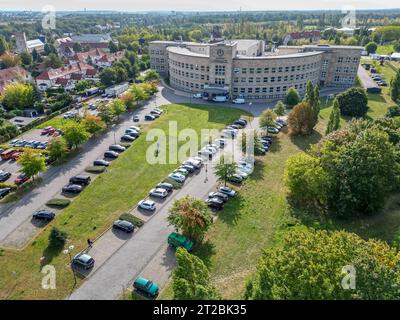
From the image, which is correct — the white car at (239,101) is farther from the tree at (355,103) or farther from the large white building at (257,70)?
the tree at (355,103)

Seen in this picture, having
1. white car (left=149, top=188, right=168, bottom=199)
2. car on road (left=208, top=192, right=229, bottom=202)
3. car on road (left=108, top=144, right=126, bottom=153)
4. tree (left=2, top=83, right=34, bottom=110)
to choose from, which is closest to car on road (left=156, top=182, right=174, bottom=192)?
white car (left=149, top=188, right=168, bottom=199)

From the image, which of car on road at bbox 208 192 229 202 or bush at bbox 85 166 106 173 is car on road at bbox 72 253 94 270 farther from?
bush at bbox 85 166 106 173

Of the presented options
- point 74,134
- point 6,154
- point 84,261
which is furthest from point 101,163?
point 84,261

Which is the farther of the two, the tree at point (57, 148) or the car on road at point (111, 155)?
the car on road at point (111, 155)

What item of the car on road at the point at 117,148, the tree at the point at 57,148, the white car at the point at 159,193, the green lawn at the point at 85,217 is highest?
the tree at the point at 57,148

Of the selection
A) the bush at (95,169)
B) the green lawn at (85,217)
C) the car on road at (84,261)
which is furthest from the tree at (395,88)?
the car on road at (84,261)
